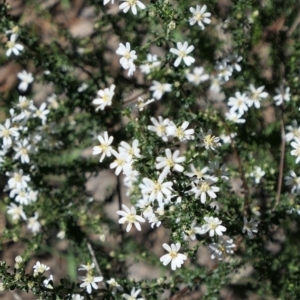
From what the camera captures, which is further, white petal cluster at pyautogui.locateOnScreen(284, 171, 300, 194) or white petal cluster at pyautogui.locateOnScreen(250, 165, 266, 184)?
white petal cluster at pyautogui.locateOnScreen(250, 165, 266, 184)

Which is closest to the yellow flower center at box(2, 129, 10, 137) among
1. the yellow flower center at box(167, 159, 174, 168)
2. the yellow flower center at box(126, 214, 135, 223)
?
the yellow flower center at box(126, 214, 135, 223)

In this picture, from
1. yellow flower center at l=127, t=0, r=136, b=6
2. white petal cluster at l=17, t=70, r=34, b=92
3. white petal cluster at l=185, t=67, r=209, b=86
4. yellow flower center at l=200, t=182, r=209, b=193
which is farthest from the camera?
white petal cluster at l=17, t=70, r=34, b=92

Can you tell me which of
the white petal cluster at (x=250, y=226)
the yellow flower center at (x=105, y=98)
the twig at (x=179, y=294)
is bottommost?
the twig at (x=179, y=294)

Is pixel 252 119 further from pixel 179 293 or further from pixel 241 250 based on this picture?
pixel 179 293

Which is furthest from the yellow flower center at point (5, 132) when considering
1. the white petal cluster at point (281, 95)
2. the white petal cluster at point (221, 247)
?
the white petal cluster at point (281, 95)

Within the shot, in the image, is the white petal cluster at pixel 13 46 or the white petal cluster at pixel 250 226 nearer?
the white petal cluster at pixel 250 226

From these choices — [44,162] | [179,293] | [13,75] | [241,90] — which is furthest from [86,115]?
[179,293]

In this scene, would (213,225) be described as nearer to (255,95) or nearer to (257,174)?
(257,174)

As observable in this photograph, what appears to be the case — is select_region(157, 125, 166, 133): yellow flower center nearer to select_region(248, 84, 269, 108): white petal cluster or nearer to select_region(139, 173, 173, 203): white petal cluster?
select_region(139, 173, 173, 203): white petal cluster

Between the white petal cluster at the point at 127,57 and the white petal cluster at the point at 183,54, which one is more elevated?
the white petal cluster at the point at 127,57

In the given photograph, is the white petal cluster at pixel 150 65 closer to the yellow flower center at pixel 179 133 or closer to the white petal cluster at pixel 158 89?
the white petal cluster at pixel 158 89

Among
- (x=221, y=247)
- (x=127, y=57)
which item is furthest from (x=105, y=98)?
(x=221, y=247)
